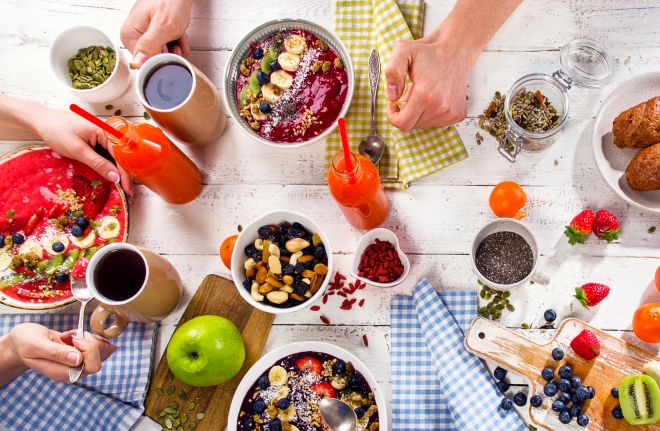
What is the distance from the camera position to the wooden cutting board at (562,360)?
1532mm

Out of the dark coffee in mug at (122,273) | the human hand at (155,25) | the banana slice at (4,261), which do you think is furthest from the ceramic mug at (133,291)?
the human hand at (155,25)

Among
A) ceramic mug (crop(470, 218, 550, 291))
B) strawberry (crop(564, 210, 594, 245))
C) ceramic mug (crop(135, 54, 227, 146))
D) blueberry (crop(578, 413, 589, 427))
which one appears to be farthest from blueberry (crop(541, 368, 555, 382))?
ceramic mug (crop(135, 54, 227, 146))

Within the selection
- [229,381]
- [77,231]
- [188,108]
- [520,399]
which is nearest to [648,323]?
[520,399]

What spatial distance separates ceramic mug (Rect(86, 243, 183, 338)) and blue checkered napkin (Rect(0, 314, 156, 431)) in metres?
0.11

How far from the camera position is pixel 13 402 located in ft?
5.35

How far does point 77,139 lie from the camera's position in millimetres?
1581

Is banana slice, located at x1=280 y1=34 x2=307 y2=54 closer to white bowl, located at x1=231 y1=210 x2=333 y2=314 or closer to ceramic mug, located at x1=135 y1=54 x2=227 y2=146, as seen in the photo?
ceramic mug, located at x1=135 y1=54 x2=227 y2=146

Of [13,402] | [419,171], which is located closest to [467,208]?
[419,171]

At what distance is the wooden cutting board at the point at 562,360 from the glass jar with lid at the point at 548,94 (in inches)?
20.4

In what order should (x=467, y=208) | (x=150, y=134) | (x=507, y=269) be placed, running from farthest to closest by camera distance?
1. (x=467, y=208)
2. (x=507, y=269)
3. (x=150, y=134)

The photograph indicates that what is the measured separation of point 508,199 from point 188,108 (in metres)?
0.93

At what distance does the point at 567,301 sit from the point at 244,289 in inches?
37.1

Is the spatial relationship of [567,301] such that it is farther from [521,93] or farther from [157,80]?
[157,80]

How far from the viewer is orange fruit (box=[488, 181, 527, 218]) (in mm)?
1582
